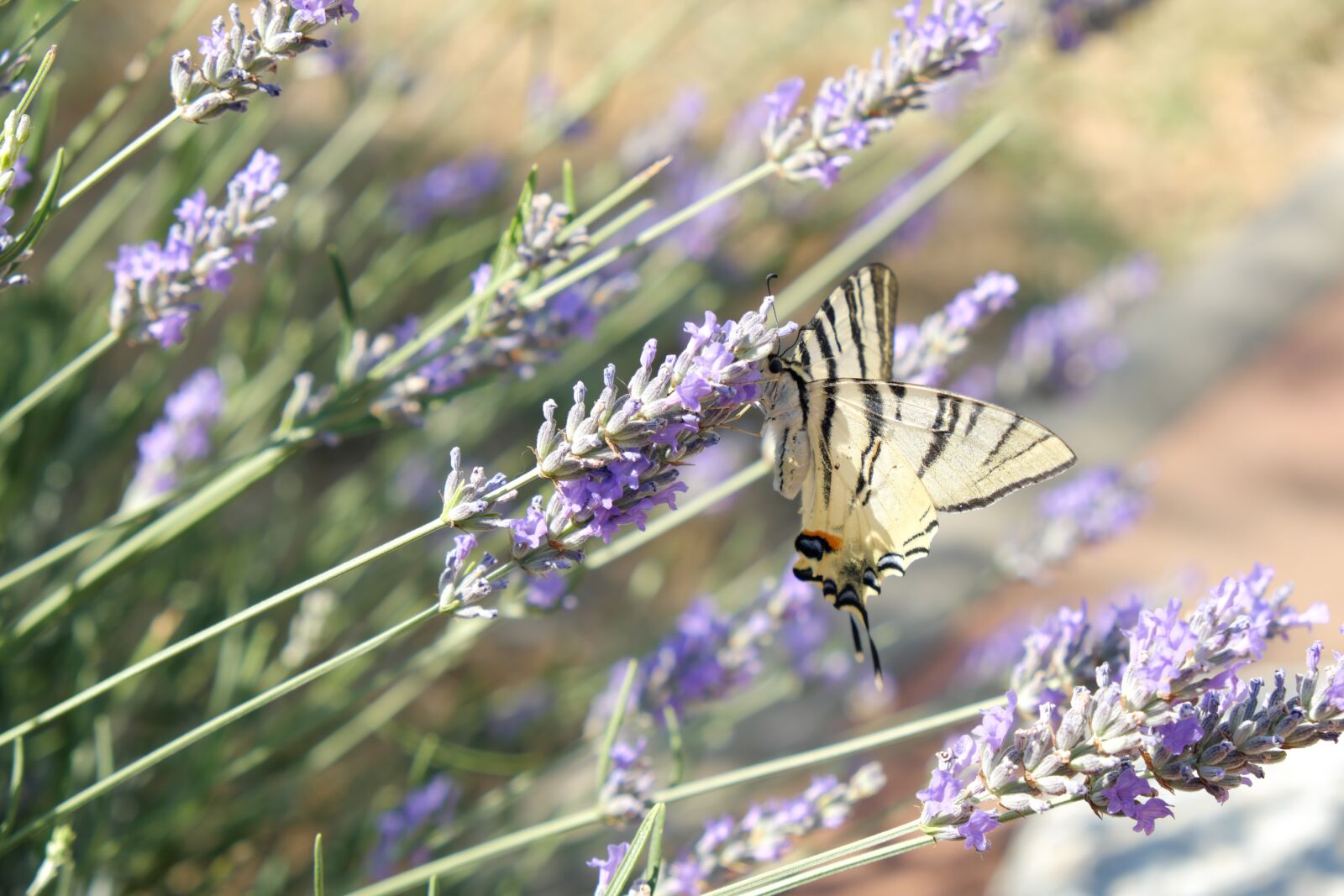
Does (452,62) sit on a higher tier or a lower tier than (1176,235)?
higher

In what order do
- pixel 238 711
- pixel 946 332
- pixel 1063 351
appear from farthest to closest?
pixel 1063 351 < pixel 946 332 < pixel 238 711

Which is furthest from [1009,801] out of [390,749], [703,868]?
[390,749]

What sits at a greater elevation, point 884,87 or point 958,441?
point 884,87

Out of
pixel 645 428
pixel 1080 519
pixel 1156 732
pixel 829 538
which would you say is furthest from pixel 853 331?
pixel 1080 519

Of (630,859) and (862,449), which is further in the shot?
(862,449)

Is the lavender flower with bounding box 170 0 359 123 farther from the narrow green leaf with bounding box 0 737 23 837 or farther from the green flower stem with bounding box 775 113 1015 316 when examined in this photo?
the green flower stem with bounding box 775 113 1015 316

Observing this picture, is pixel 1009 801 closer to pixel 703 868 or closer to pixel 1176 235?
pixel 703 868

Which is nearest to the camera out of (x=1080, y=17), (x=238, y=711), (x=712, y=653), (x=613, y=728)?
(x=238, y=711)

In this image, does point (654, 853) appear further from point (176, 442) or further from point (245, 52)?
point (176, 442)
